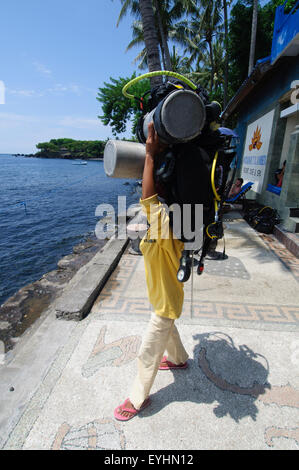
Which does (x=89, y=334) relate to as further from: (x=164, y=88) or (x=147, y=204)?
(x=164, y=88)

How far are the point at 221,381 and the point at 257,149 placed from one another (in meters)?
9.39

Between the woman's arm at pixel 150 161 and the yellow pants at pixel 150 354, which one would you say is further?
the yellow pants at pixel 150 354

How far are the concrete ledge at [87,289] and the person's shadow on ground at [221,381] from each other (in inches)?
55.4

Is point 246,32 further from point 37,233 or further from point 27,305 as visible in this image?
point 27,305

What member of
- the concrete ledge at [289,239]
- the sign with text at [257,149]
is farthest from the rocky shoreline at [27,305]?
the sign with text at [257,149]

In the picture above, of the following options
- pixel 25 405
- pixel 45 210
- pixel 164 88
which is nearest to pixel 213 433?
pixel 25 405

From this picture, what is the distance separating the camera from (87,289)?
3.64 meters

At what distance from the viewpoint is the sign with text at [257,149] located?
8766 millimetres

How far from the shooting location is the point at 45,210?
17.9 metres

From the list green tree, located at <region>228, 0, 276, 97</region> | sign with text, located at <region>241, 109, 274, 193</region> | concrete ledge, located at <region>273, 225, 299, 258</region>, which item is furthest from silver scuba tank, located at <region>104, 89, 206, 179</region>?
green tree, located at <region>228, 0, 276, 97</region>

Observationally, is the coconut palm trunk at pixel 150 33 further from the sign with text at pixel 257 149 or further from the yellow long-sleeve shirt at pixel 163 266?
the yellow long-sleeve shirt at pixel 163 266

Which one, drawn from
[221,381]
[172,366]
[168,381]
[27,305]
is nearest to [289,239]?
[221,381]

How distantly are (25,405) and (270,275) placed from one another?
3.89 m

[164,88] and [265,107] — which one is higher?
[265,107]
